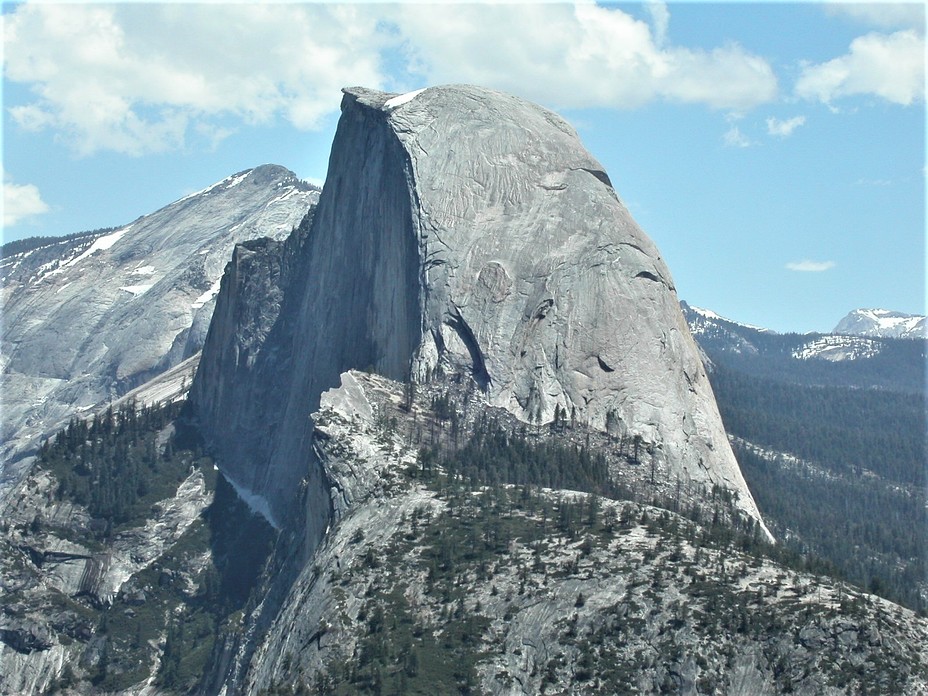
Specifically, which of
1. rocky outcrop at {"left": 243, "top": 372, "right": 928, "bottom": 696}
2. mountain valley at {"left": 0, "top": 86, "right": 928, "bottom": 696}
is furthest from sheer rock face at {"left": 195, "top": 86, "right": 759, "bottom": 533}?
rocky outcrop at {"left": 243, "top": 372, "right": 928, "bottom": 696}

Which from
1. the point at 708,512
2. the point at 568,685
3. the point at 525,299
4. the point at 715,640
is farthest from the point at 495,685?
the point at 525,299

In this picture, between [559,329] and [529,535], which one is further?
[559,329]

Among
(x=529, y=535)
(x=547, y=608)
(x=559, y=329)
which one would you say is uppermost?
(x=559, y=329)

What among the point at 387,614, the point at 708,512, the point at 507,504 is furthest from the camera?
the point at 708,512

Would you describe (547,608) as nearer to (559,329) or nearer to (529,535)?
(529,535)

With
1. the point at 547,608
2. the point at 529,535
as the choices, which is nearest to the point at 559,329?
the point at 529,535

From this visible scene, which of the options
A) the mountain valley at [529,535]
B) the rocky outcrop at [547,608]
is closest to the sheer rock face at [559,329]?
the mountain valley at [529,535]

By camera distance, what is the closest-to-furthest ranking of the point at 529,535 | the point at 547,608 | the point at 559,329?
1. the point at 547,608
2. the point at 529,535
3. the point at 559,329

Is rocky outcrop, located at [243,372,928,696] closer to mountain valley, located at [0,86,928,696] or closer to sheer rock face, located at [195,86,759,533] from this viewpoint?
mountain valley, located at [0,86,928,696]

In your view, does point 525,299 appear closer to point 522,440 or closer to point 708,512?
point 522,440

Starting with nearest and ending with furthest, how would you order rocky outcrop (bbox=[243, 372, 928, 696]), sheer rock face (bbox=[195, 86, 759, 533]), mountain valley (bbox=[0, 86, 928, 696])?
rocky outcrop (bbox=[243, 372, 928, 696]), mountain valley (bbox=[0, 86, 928, 696]), sheer rock face (bbox=[195, 86, 759, 533])

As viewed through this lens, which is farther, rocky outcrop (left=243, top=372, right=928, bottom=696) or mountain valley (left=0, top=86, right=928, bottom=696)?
mountain valley (left=0, top=86, right=928, bottom=696)
